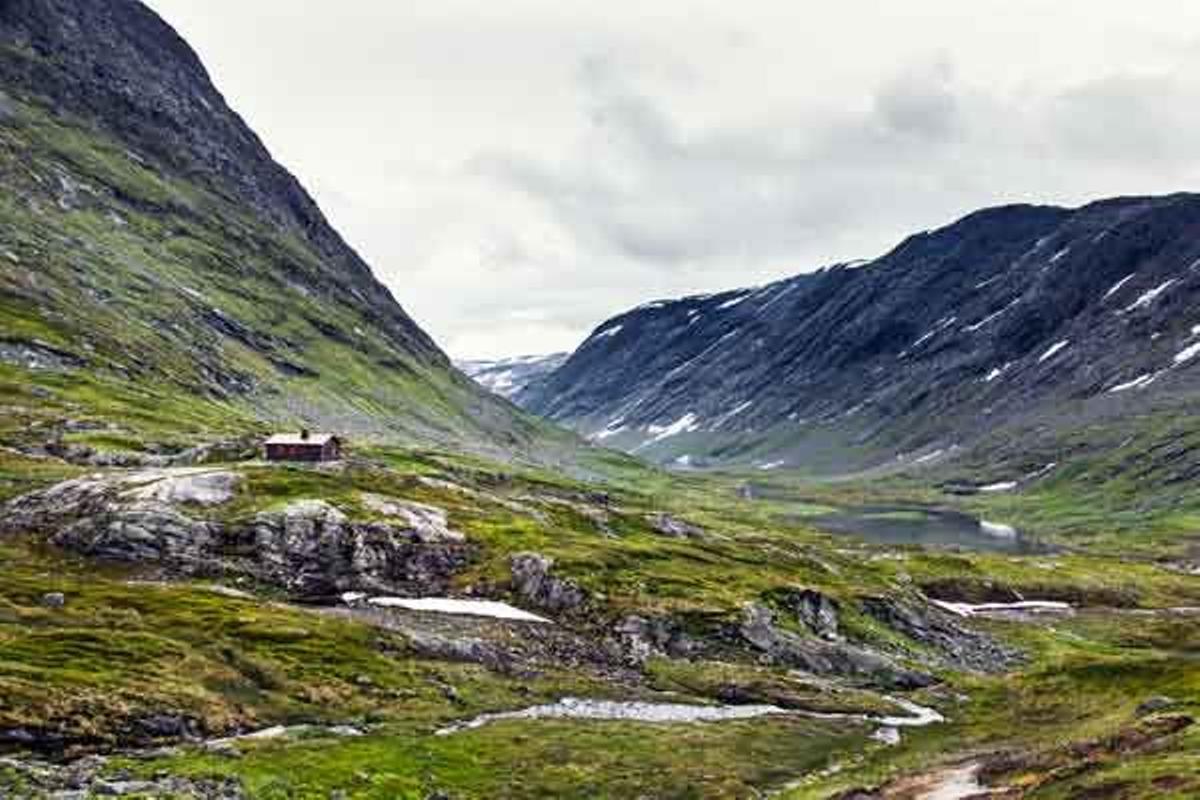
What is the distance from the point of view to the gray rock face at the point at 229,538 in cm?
8862

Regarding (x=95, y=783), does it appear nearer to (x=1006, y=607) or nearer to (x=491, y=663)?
(x=491, y=663)

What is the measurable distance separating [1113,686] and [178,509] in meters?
77.0

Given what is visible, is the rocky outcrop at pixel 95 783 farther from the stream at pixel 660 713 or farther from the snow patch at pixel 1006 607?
the snow patch at pixel 1006 607

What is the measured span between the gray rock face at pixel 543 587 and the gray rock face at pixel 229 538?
232 inches

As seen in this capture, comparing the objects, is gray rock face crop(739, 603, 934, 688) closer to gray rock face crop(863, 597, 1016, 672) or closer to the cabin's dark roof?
gray rock face crop(863, 597, 1016, 672)

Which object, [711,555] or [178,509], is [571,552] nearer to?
[711,555]

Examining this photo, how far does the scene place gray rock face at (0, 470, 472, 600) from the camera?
291ft

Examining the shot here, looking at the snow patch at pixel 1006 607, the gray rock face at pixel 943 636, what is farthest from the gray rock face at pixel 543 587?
the snow patch at pixel 1006 607

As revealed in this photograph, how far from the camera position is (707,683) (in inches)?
3204

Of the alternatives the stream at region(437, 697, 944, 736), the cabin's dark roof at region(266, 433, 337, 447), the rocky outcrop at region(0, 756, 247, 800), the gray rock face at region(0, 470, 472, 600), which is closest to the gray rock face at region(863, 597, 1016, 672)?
the stream at region(437, 697, 944, 736)

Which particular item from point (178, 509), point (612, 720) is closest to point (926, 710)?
point (612, 720)

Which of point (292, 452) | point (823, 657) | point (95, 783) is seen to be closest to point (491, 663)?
point (823, 657)

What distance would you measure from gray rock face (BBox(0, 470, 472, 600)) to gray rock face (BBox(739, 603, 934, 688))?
27595 millimetres

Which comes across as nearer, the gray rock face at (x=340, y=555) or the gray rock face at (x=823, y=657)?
the gray rock face at (x=823, y=657)
